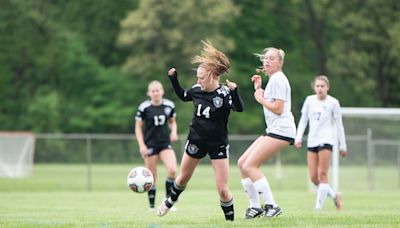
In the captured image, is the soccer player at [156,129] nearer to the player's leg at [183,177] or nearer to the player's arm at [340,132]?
the player's arm at [340,132]

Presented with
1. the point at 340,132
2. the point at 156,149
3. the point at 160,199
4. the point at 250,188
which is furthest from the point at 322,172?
the point at 160,199

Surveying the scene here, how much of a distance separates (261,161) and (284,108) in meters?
0.76

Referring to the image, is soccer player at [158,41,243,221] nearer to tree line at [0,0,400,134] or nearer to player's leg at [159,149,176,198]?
player's leg at [159,149,176,198]

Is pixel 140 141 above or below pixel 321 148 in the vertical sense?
above

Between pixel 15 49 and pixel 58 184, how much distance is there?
2713 centimetres

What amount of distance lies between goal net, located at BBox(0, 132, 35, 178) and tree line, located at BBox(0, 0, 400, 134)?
65.4ft

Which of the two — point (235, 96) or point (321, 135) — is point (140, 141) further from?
point (235, 96)

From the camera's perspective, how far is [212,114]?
36.0 feet

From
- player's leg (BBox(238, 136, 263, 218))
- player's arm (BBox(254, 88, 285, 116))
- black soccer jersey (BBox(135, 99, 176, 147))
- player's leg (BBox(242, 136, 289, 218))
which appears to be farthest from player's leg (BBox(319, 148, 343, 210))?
player's arm (BBox(254, 88, 285, 116))

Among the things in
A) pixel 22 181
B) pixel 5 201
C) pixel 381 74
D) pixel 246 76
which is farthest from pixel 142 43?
pixel 5 201

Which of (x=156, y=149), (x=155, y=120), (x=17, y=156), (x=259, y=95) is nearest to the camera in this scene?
(x=259, y=95)

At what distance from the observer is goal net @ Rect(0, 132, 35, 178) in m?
30.3

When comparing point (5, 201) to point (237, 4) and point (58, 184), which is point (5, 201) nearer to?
point (58, 184)

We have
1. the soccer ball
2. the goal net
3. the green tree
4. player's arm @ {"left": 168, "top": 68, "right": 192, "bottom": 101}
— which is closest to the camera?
player's arm @ {"left": 168, "top": 68, "right": 192, "bottom": 101}
